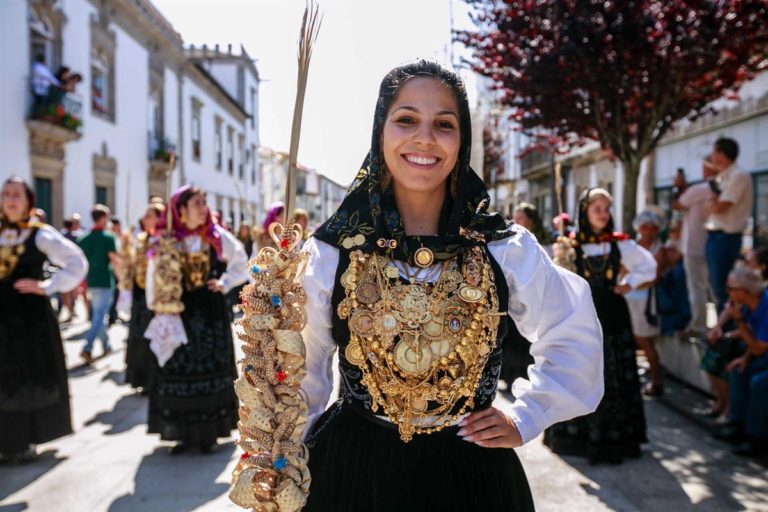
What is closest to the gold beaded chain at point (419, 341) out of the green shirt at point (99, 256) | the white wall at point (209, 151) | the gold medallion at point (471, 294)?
the gold medallion at point (471, 294)

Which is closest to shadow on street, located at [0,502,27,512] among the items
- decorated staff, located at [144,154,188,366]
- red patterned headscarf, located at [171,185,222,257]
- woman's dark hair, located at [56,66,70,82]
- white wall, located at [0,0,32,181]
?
decorated staff, located at [144,154,188,366]

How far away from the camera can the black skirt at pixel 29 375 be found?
468 cm

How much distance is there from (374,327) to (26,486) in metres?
3.62

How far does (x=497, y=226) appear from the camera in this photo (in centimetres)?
194

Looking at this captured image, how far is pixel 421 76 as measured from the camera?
1918mm

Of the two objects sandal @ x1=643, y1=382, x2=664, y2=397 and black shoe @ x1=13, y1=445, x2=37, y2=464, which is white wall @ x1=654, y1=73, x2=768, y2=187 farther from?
black shoe @ x1=13, y1=445, x2=37, y2=464

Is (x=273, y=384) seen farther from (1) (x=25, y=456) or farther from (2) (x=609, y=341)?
(1) (x=25, y=456)

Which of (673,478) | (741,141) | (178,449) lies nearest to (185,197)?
(178,449)

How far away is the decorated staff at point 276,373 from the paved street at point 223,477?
256cm

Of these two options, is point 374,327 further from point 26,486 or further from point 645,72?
point 645,72

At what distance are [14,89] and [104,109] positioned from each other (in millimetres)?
4671

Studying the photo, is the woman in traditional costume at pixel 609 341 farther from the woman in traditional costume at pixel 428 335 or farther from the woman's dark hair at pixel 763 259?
the woman in traditional costume at pixel 428 335

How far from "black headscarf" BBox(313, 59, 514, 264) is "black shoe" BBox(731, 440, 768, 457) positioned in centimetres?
375

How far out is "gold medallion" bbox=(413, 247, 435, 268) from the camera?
1.86 metres
